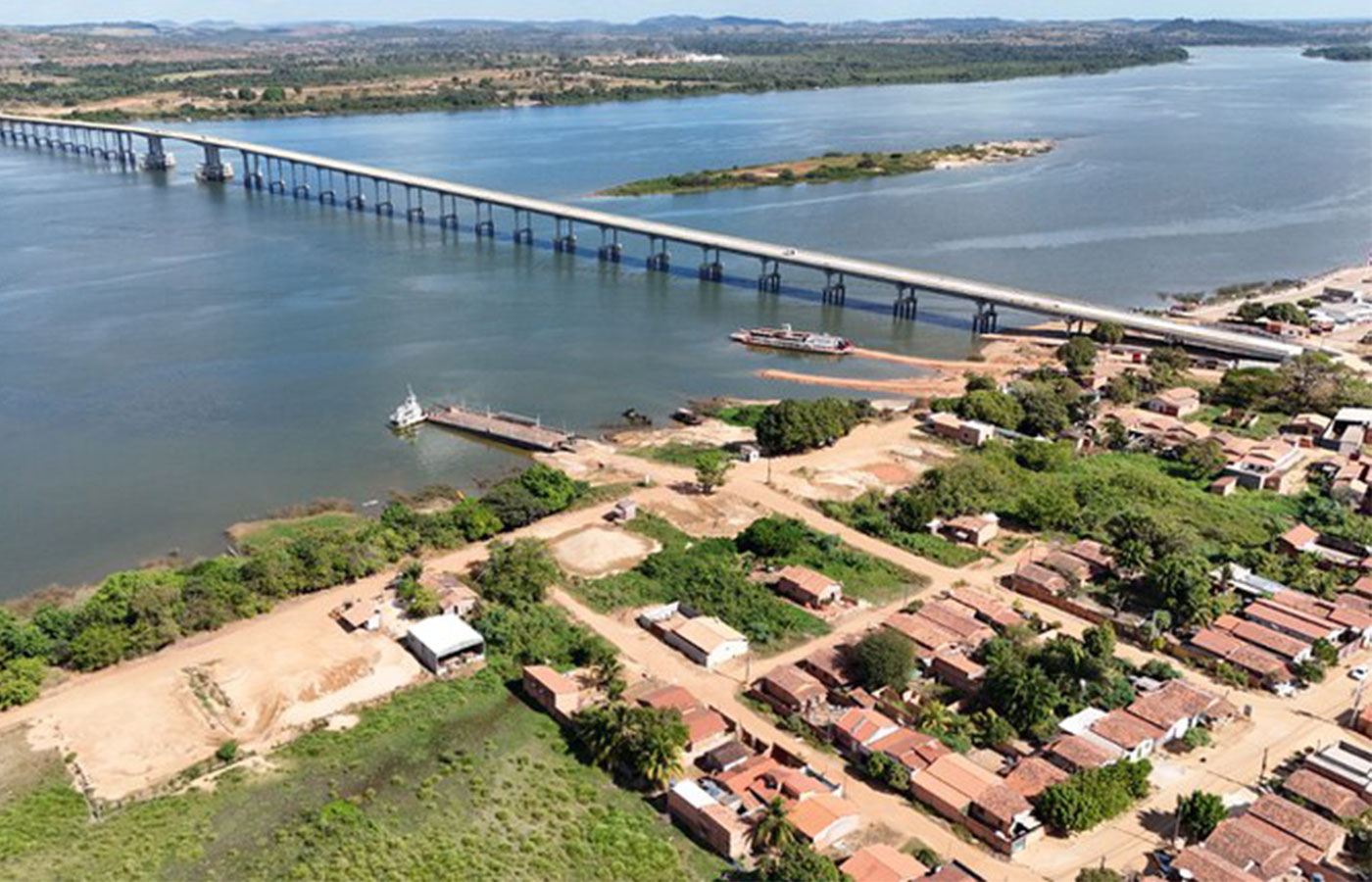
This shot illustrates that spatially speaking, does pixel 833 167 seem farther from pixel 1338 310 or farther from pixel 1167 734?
pixel 1167 734

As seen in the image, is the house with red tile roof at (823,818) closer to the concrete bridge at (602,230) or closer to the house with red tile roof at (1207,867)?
the house with red tile roof at (1207,867)

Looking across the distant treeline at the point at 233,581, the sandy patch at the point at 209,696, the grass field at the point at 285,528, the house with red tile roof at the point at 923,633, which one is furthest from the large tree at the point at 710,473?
the sandy patch at the point at 209,696

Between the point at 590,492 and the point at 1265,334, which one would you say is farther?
the point at 1265,334

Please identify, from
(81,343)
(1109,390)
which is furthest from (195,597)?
(1109,390)

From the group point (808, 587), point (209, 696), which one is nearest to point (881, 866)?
point (808, 587)

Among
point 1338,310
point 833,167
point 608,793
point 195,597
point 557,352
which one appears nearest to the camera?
point 608,793

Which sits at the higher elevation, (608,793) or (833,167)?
(833,167)
